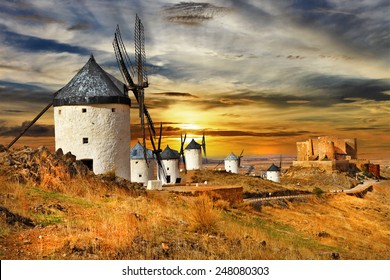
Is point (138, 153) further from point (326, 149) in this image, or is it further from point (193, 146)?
point (326, 149)

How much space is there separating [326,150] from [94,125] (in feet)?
146

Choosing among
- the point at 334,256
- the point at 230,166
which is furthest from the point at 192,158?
the point at 334,256

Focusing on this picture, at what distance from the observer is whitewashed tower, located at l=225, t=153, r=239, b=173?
4566 centimetres

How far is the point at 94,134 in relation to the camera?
18484 mm

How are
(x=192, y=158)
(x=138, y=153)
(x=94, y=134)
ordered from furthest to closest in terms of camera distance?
(x=192, y=158), (x=138, y=153), (x=94, y=134)

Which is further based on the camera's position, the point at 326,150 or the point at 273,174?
the point at 326,150

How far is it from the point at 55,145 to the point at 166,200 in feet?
21.9

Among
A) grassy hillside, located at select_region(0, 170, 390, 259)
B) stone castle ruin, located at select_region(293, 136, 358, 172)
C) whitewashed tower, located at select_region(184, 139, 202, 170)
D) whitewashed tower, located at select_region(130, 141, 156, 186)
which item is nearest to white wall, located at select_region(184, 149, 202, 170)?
whitewashed tower, located at select_region(184, 139, 202, 170)

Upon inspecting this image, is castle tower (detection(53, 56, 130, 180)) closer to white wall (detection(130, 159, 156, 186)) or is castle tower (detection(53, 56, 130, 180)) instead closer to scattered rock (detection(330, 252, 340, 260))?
white wall (detection(130, 159, 156, 186))

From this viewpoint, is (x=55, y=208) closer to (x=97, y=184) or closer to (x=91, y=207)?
(x=91, y=207)

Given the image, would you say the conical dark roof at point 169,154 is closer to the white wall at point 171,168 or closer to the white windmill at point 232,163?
the white wall at point 171,168

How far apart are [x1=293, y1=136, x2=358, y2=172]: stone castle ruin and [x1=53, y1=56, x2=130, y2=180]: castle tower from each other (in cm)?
3875

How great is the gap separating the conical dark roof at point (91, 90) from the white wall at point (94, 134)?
264 mm

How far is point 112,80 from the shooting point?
20.5 meters
